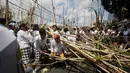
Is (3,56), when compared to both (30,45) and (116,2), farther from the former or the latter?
(116,2)

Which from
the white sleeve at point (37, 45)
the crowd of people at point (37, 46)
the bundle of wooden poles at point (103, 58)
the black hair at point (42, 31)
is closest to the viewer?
the bundle of wooden poles at point (103, 58)

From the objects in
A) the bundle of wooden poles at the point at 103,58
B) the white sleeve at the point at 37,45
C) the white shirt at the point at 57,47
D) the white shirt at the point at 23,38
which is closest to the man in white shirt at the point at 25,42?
the white shirt at the point at 23,38

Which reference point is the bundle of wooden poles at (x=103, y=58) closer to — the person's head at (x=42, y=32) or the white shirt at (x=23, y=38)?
the person's head at (x=42, y=32)

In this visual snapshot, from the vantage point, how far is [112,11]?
32.3 m

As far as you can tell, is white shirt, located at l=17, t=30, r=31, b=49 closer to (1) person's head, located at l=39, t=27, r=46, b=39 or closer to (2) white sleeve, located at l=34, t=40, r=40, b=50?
(2) white sleeve, located at l=34, t=40, r=40, b=50

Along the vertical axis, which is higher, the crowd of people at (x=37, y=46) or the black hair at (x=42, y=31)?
the black hair at (x=42, y=31)

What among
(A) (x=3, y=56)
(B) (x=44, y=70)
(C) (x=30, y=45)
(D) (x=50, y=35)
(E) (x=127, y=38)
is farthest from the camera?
(E) (x=127, y=38)

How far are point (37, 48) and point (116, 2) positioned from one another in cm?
2040

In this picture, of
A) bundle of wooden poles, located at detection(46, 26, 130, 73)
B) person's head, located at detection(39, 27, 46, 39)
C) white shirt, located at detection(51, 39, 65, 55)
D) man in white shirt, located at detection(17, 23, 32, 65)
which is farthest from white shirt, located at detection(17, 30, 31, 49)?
bundle of wooden poles, located at detection(46, 26, 130, 73)

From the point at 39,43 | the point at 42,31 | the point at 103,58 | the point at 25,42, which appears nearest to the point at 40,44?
the point at 39,43

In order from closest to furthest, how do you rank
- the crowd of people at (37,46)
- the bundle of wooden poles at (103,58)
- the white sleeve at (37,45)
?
the bundle of wooden poles at (103,58) < the crowd of people at (37,46) < the white sleeve at (37,45)

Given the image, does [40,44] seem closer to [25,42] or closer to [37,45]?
[37,45]

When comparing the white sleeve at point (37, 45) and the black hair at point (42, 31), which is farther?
the white sleeve at point (37, 45)

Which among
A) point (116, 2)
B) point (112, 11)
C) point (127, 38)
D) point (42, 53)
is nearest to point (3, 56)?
point (42, 53)
